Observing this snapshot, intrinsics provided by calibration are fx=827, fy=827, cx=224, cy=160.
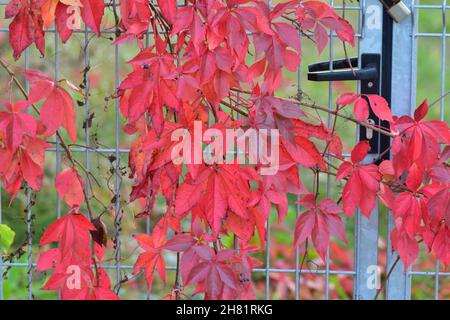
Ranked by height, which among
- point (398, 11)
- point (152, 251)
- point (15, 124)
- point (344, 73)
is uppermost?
point (398, 11)

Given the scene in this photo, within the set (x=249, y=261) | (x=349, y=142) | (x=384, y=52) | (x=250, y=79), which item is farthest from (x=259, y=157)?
(x=349, y=142)

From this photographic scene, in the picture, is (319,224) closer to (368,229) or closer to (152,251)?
(368,229)

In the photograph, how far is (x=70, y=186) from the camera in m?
1.85

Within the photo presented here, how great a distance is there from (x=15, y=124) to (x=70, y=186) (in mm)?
222

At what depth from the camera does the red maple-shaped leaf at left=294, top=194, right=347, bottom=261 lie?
180 centimetres

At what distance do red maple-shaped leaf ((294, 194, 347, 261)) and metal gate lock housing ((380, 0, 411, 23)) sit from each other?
481 millimetres

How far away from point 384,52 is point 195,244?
69 cm

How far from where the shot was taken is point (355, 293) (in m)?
2.09

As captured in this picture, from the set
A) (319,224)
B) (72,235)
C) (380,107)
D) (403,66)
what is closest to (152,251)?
(72,235)

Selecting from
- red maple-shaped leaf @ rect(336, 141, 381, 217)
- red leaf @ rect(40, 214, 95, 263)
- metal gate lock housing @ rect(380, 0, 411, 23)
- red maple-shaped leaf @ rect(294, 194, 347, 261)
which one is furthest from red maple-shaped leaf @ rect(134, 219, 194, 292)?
metal gate lock housing @ rect(380, 0, 411, 23)

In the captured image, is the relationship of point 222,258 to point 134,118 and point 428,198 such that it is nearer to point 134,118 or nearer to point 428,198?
point 134,118

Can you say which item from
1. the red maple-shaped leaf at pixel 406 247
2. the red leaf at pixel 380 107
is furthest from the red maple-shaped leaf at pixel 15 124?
the red maple-shaped leaf at pixel 406 247

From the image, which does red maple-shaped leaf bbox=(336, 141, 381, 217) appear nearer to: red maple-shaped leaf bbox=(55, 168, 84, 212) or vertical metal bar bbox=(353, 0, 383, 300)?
vertical metal bar bbox=(353, 0, 383, 300)

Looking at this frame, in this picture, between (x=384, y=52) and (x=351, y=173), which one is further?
(x=384, y=52)
